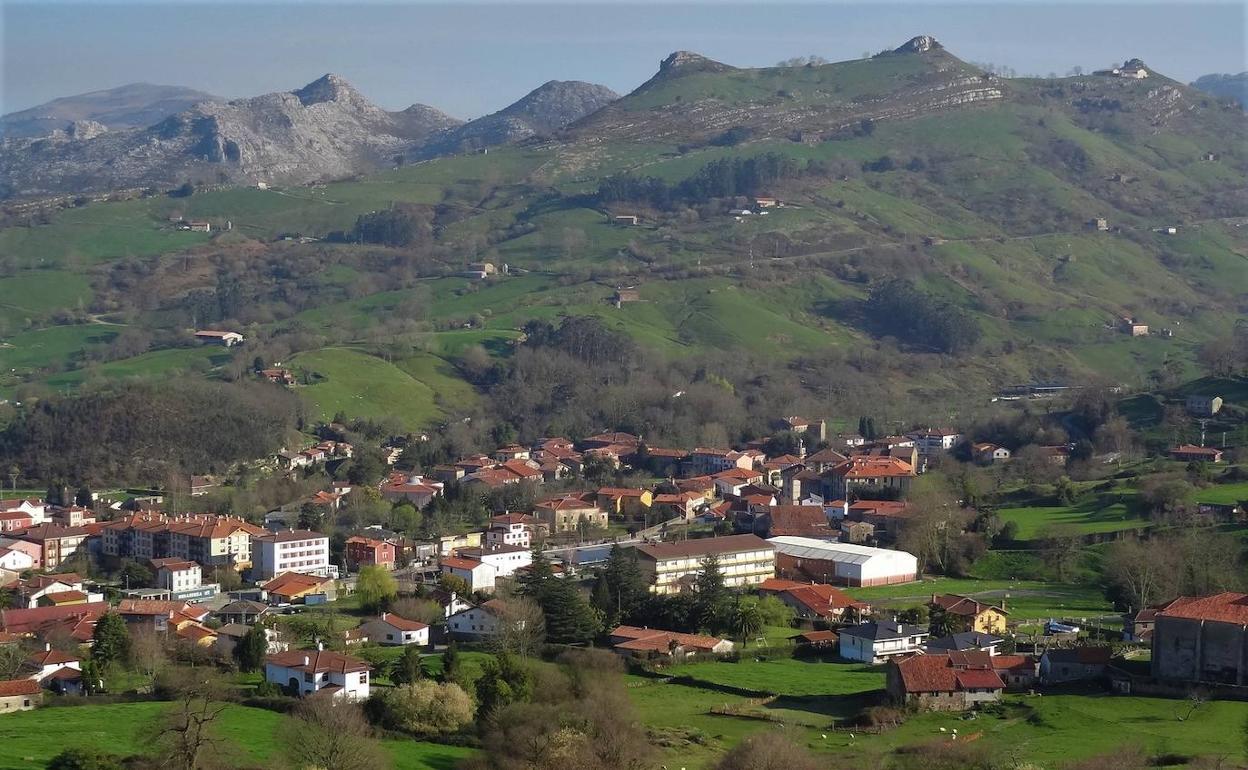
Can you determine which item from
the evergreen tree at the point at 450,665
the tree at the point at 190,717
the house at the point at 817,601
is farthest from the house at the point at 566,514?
the tree at the point at 190,717

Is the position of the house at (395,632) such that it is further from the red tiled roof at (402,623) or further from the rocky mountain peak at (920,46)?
the rocky mountain peak at (920,46)

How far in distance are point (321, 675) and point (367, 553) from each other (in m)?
17.7

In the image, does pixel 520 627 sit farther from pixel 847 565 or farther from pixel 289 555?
pixel 289 555

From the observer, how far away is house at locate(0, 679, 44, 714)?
105 feet

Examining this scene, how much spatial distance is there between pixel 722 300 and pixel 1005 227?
2887 centimetres

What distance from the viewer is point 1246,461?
58719 millimetres

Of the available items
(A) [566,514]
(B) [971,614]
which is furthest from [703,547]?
(A) [566,514]

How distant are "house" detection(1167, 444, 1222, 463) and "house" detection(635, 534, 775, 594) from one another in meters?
18.6

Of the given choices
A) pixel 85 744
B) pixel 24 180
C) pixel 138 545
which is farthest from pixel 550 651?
pixel 24 180

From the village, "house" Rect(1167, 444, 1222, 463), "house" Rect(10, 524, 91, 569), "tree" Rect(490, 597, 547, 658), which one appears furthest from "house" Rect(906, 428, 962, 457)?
"tree" Rect(490, 597, 547, 658)

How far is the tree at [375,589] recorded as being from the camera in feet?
140

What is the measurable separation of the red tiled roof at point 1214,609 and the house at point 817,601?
8.85 meters

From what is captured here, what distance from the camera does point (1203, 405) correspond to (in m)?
68.2

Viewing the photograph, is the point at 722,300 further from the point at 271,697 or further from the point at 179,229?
the point at 271,697
